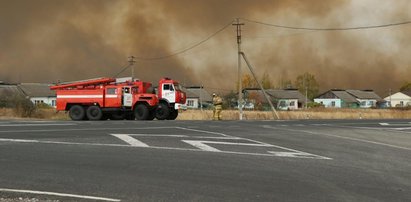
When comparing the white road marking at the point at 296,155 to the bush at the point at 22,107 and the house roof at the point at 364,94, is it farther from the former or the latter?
the house roof at the point at 364,94

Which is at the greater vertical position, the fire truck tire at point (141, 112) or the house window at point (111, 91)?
the house window at point (111, 91)

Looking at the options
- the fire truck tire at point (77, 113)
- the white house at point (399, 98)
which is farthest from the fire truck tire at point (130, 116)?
the white house at point (399, 98)

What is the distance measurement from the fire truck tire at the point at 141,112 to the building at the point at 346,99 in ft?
340

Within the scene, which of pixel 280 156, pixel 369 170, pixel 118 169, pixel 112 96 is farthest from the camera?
pixel 112 96

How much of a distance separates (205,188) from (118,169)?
85.5 inches

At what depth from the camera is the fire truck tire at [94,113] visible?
3175 cm

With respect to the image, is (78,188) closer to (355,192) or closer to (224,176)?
(224,176)

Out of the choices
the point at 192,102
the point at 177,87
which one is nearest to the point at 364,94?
the point at 192,102

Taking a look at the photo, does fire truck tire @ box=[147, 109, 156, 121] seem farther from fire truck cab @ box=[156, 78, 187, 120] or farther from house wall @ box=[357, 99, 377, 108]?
house wall @ box=[357, 99, 377, 108]

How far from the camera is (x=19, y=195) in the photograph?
23.9 feet

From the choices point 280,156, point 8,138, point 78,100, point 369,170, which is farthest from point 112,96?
point 369,170

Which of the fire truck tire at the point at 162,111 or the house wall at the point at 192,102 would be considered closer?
the fire truck tire at the point at 162,111

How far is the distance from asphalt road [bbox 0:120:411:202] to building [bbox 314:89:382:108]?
11958cm

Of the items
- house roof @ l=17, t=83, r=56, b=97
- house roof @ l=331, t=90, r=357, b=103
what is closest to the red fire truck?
house roof @ l=17, t=83, r=56, b=97
